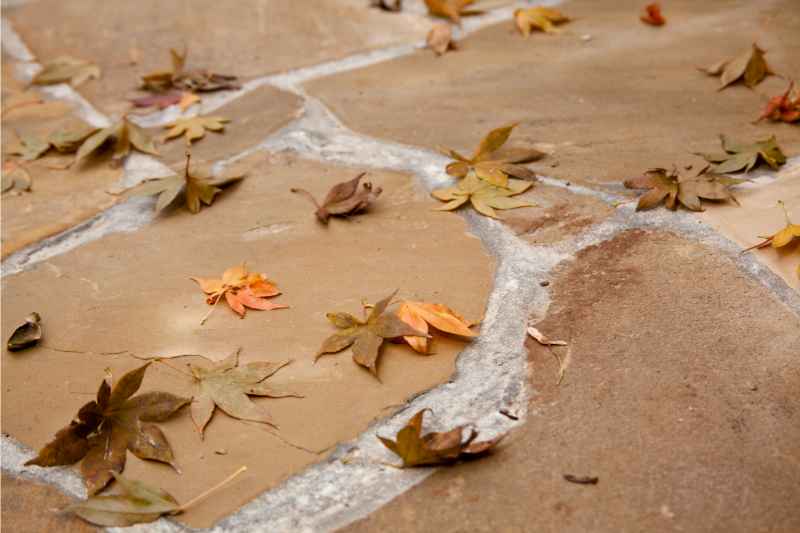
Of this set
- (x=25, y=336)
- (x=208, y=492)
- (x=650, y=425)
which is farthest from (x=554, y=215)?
(x=25, y=336)

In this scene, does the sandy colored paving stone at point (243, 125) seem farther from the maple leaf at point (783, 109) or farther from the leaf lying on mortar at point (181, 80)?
the maple leaf at point (783, 109)

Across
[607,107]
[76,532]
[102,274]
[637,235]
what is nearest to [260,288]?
[102,274]

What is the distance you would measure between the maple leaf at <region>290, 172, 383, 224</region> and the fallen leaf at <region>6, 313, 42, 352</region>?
0.51m

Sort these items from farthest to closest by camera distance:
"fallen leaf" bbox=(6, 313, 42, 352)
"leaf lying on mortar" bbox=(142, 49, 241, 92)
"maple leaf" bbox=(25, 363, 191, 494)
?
"leaf lying on mortar" bbox=(142, 49, 241, 92) → "fallen leaf" bbox=(6, 313, 42, 352) → "maple leaf" bbox=(25, 363, 191, 494)

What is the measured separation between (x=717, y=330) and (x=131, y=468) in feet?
2.67

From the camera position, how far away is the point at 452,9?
2.51 m

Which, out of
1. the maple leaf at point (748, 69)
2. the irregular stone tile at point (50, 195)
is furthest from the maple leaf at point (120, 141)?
the maple leaf at point (748, 69)

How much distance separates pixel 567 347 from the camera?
127 centimetres

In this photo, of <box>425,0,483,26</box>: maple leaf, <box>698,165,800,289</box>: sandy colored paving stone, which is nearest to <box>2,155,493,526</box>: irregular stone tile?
<box>698,165,800,289</box>: sandy colored paving stone

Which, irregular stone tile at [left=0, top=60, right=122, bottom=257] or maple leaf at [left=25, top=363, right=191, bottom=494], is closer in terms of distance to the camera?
maple leaf at [left=25, top=363, right=191, bottom=494]

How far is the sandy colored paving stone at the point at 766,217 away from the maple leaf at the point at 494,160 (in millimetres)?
359

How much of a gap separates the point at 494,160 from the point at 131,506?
95cm

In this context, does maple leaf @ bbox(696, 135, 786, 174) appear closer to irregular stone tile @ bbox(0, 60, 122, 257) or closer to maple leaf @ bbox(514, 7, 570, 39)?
maple leaf @ bbox(514, 7, 570, 39)

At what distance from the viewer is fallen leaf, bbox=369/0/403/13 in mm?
2582
